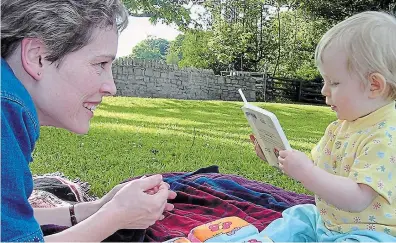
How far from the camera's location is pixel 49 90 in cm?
158

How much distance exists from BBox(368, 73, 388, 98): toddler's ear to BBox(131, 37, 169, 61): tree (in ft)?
81.1

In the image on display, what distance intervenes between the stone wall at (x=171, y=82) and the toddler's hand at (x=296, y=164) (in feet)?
41.7

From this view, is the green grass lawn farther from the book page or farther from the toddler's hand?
the toddler's hand

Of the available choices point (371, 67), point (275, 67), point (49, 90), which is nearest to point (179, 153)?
point (371, 67)

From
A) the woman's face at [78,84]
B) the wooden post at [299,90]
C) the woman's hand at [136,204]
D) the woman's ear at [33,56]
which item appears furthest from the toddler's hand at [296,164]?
the wooden post at [299,90]

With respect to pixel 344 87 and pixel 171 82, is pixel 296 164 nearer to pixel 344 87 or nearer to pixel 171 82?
pixel 344 87

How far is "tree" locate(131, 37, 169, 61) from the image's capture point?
27.5 meters

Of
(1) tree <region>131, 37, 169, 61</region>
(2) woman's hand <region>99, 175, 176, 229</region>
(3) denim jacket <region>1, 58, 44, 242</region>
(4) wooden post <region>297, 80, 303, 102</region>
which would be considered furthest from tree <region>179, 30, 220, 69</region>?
(3) denim jacket <region>1, 58, 44, 242</region>

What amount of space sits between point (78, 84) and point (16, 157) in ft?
1.13

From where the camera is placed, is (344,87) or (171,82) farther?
(171,82)

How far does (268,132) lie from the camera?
2160 mm

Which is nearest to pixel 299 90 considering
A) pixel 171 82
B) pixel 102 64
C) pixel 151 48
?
pixel 171 82

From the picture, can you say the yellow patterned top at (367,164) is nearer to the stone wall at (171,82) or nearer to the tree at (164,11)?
the tree at (164,11)

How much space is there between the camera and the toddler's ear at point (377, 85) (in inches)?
80.4
